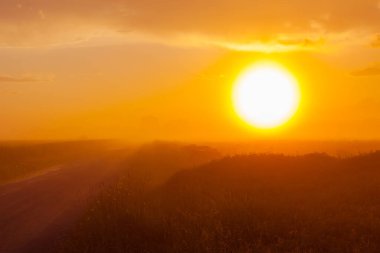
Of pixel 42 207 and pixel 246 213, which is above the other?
pixel 246 213

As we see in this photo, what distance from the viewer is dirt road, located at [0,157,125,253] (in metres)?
16.6

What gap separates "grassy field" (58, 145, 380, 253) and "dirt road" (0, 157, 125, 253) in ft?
4.08

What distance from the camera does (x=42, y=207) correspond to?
2162 centimetres

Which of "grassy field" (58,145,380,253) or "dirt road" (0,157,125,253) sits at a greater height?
"grassy field" (58,145,380,253)

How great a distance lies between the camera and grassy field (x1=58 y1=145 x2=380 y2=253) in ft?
42.7

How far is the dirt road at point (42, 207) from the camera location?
54.4 ft

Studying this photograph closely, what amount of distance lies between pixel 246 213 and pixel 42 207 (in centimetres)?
1036

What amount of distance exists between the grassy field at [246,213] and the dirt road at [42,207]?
4.08 feet

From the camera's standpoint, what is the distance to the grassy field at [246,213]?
13.0m

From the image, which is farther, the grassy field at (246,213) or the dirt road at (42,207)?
the dirt road at (42,207)

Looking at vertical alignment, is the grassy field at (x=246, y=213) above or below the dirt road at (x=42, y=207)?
above

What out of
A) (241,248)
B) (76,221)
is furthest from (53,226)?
(241,248)

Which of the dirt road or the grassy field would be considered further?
the dirt road

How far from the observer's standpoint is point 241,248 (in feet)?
40.9
